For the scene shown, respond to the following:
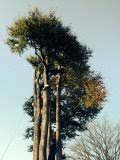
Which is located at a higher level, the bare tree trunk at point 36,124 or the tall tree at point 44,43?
the tall tree at point 44,43

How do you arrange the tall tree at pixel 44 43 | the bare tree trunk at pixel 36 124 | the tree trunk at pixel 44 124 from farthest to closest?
1. the tall tree at pixel 44 43
2. the bare tree trunk at pixel 36 124
3. the tree trunk at pixel 44 124

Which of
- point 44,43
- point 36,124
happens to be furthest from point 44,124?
point 44,43

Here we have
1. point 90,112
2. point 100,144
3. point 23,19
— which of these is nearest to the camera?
point 23,19

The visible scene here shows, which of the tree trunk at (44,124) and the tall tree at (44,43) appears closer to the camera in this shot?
the tree trunk at (44,124)

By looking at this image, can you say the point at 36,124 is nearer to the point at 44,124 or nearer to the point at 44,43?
the point at 44,124

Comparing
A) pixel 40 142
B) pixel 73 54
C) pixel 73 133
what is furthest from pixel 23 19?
pixel 73 133

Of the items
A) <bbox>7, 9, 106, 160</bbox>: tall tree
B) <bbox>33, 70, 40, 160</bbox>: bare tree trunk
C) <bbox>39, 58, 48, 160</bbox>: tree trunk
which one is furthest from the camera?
<bbox>7, 9, 106, 160</bbox>: tall tree

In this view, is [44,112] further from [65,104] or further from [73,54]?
[65,104]

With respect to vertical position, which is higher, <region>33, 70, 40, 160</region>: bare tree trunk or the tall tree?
the tall tree

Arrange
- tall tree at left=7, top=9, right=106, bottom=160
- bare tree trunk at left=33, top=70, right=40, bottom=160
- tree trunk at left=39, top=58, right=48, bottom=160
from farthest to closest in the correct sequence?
→ tall tree at left=7, top=9, right=106, bottom=160, bare tree trunk at left=33, top=70, right=40, bottom=160, tree trunk at left=39, top=58, right=48, bottom=160

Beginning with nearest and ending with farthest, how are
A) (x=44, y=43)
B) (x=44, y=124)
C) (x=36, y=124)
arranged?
(x=44, y=124) → (x=36, y=124) → (x=44, y=43)

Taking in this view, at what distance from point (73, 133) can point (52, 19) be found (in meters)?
15.5

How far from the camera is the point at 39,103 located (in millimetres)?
29031

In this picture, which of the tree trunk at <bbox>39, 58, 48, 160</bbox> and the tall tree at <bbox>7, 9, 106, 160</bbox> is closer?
the tree trunk at <bbox>39, 58, 48, 160</bbox>
